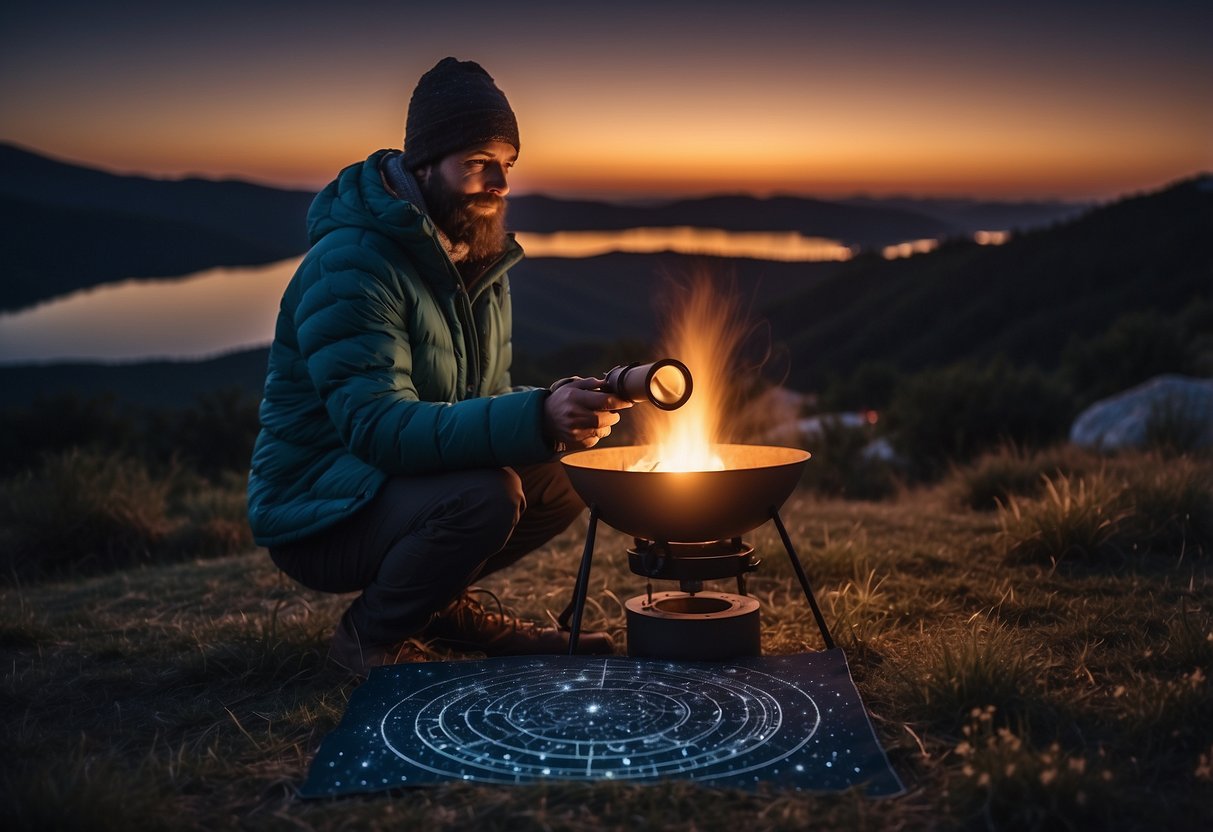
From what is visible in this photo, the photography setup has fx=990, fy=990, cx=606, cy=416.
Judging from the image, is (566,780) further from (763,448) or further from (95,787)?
(763,448)

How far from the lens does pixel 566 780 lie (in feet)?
6.40

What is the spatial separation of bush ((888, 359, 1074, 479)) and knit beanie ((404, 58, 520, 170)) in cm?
704

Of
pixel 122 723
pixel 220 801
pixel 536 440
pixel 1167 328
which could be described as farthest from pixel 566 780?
pixel 1167 328

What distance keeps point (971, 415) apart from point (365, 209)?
7794 mm

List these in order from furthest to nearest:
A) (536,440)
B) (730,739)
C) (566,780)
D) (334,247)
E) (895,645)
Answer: (895,645), (334,247), (536,440), (730,739), (566,780)

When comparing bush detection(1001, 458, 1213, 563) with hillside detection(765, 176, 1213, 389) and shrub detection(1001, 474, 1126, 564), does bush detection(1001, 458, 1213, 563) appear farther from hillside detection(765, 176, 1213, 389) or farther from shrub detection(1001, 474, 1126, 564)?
hillside detection(765, 176, 1213, 389)

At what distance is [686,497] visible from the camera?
99.0 inches

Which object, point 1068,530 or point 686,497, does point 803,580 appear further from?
point 1068,530

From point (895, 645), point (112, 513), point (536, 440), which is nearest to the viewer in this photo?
point (536, 440)

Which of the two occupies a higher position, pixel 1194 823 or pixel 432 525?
pixel 432 525

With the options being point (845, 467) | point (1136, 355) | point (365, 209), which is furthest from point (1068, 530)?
point (1136, 355)

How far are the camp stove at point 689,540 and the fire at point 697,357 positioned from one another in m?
0.22

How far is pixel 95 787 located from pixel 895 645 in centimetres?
206

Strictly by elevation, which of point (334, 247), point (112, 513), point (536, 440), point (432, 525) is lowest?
point (112, 513)
